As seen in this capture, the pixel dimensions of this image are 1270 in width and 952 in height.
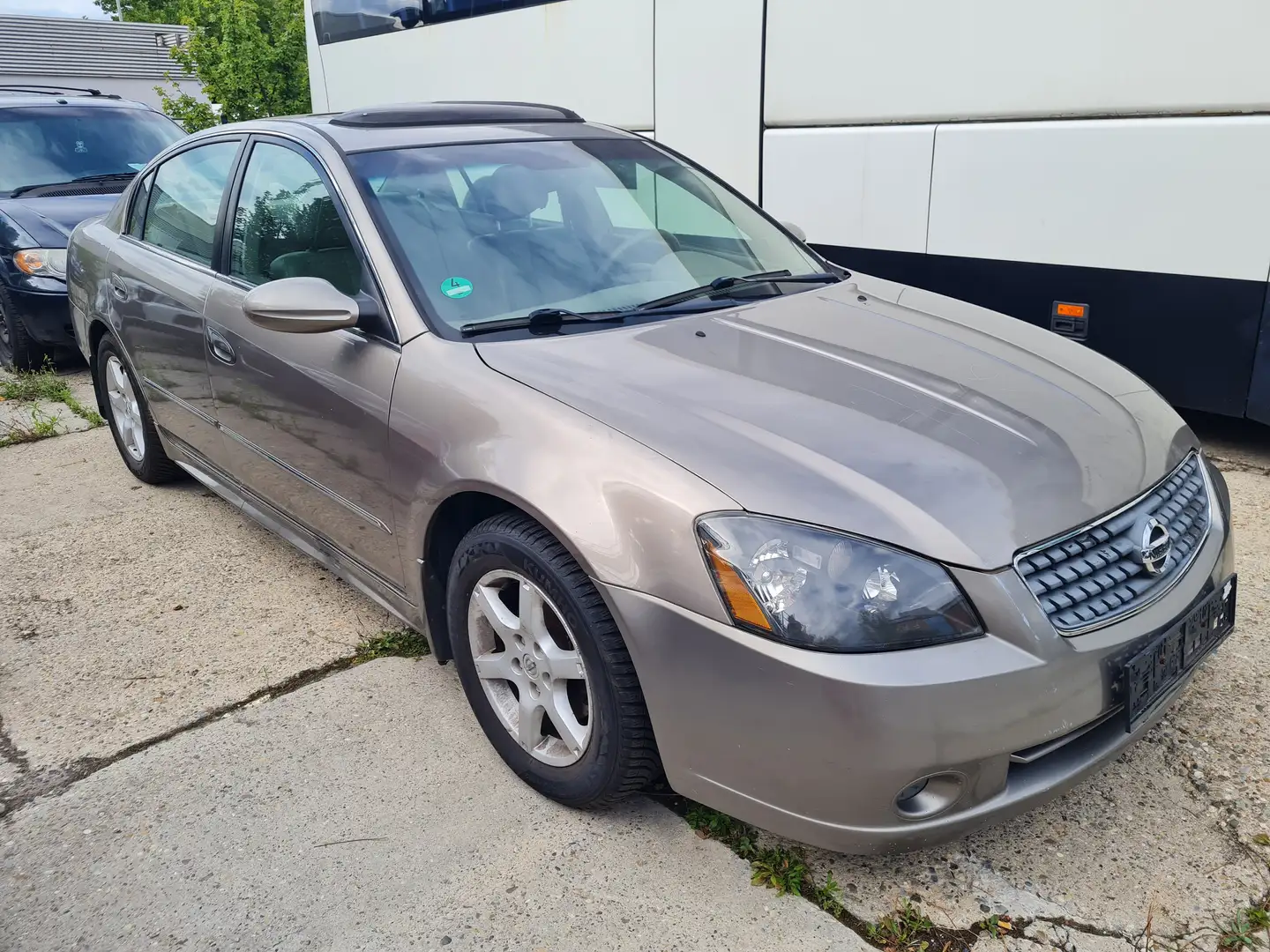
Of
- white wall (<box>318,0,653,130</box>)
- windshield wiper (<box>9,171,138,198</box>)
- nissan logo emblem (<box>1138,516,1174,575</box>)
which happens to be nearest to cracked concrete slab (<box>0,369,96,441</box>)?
windshield wiper (<box>9,171,138,198</box>)

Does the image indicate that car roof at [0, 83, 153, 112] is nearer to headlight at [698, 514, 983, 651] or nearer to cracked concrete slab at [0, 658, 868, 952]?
cracked concrete slab at [0, 658, 868, 952]

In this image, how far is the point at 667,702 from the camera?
202 centimetres

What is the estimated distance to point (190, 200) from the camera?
3.88 meters

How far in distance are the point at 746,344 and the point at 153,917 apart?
6.20 feet

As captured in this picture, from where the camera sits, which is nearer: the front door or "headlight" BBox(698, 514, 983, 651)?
"headlight" BBox(698, 514, 983, 651)

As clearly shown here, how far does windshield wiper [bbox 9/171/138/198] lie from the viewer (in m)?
7.23

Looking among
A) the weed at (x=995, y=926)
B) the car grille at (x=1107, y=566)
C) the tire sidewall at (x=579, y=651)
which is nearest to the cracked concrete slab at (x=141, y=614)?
the tire sidewall at (x=579, y=651)

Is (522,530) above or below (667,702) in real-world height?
above

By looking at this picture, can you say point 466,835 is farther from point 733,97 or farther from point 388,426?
point 733,97

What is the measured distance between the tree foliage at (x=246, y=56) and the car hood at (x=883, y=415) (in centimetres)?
1522

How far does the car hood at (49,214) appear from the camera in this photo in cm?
673

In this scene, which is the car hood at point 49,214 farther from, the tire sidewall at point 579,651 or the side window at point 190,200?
the tire sidewall at point 579,651

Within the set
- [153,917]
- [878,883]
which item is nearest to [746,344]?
[878,883]

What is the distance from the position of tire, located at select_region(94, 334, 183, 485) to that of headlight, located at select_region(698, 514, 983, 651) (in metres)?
3.32
